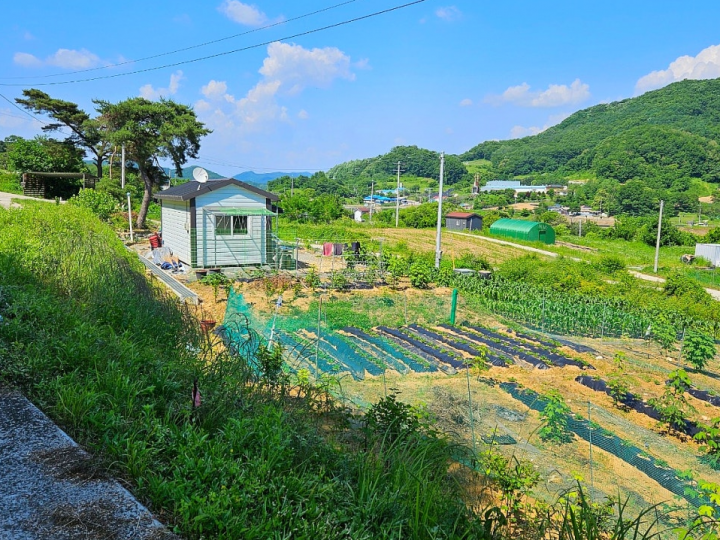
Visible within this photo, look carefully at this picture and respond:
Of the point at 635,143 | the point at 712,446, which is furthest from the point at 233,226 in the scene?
the point at 635,143

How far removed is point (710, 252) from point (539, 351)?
84.0 feet

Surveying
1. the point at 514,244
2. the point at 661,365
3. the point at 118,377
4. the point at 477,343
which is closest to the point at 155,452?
the point at 118,377

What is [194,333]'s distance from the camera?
5.24m

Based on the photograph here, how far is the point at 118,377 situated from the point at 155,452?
83cm

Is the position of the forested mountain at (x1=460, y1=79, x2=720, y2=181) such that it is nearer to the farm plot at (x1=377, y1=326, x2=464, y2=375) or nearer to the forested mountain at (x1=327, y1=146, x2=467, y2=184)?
the forested mountain at (x1=327, y1=146, x2=467, y2=184)

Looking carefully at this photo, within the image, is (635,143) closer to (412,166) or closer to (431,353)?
(412,166)

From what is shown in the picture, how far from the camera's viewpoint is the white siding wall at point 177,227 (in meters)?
15.2

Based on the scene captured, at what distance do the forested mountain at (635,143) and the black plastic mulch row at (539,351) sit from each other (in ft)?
264

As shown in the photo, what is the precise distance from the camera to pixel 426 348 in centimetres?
998

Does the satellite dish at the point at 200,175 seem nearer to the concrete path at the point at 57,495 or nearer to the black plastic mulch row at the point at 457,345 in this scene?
the black plastic mulch row at the point at 457,345

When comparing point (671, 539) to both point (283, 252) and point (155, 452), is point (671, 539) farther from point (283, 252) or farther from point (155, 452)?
point (283, 252)

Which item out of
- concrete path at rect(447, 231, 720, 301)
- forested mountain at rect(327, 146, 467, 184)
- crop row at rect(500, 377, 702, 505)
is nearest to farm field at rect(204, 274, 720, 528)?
crop row at rect(500, 377, 702, 505)

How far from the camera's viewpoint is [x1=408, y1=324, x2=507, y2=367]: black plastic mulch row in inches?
374

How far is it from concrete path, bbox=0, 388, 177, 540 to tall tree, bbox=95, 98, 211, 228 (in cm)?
2054
